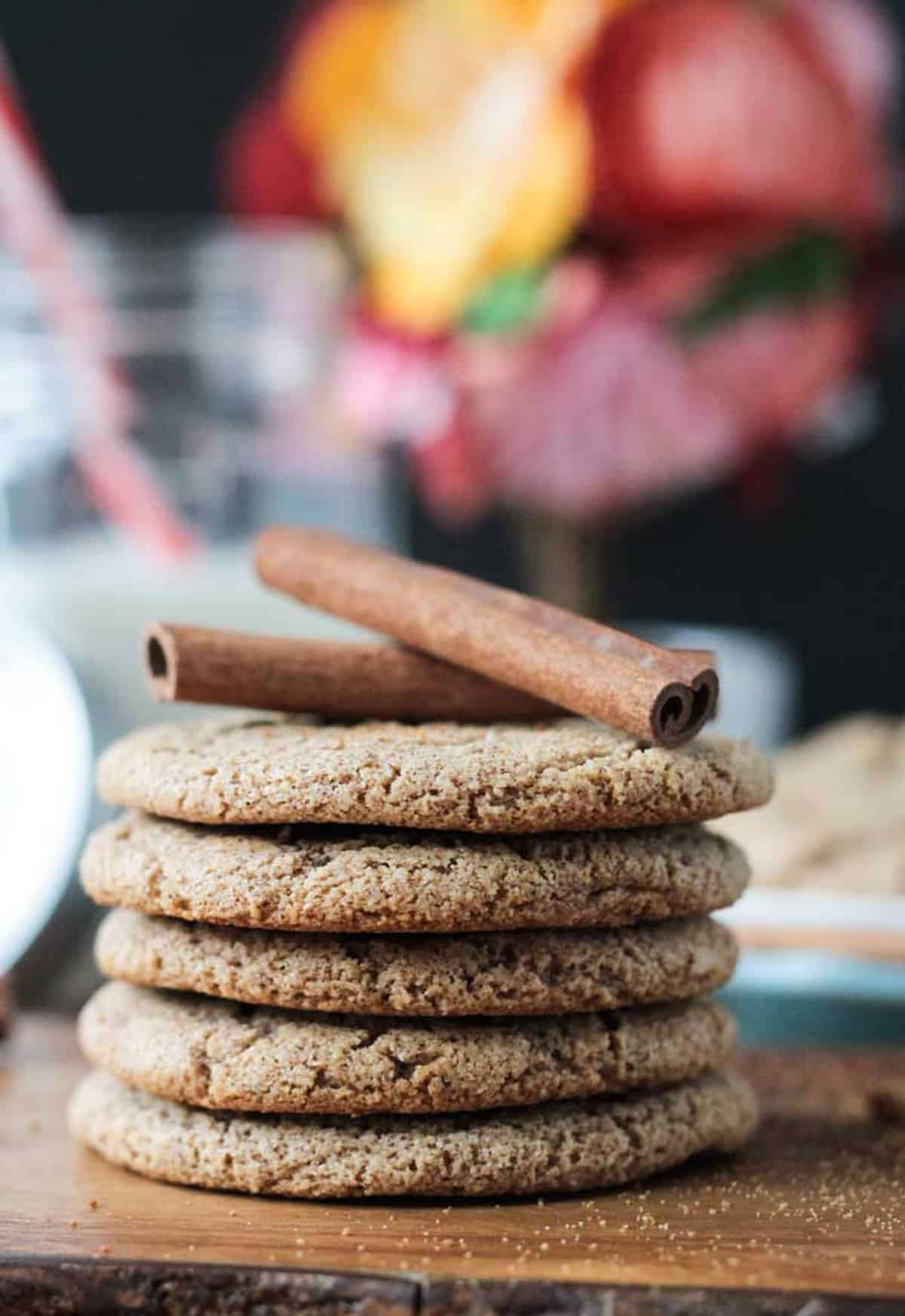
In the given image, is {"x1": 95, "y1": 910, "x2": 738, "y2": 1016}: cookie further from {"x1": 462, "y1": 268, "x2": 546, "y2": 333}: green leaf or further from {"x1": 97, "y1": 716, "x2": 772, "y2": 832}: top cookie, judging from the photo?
{"x1": 462, "y1": 268, "x2": 546, "y2": 333}: green leaf

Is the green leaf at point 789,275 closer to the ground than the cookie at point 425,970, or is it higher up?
higher up

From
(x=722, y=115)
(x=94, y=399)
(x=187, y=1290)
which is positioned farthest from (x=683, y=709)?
(x=722, y=115)

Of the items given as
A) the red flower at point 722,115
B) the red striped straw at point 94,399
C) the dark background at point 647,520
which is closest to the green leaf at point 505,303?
the red flower at point 722,115

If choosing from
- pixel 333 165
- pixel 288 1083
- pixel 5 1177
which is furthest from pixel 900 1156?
pixel 333 165

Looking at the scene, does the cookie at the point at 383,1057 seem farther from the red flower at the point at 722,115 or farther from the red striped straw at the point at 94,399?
the red flower at the point at 722,115

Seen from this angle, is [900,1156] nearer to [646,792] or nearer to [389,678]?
[646,792]

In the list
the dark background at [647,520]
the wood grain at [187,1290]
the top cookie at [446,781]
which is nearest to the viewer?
the wood grain at [187,1290]
